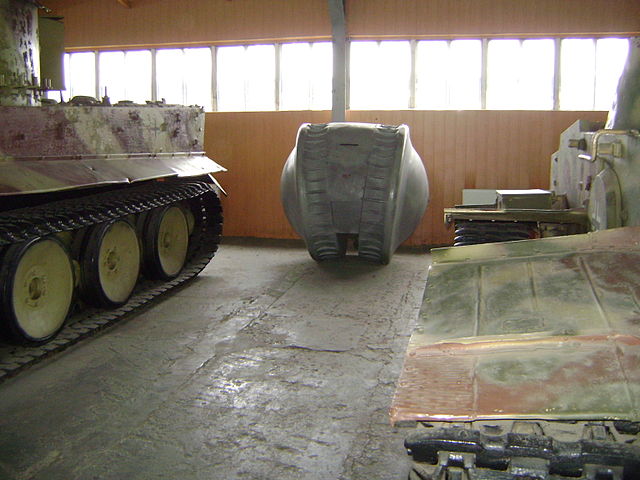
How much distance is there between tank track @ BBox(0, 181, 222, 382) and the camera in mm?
4633

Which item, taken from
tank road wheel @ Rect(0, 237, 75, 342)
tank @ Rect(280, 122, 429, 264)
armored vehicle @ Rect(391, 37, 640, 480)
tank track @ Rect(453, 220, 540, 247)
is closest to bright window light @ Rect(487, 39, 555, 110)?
tank @ Rect(280, 122, 429, 264)

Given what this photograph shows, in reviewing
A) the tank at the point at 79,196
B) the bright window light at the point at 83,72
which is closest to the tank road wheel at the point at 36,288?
the tank at the point at 79,196

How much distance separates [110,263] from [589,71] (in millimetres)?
7978

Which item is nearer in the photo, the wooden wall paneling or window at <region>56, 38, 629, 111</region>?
window at <region>56, 38, 629, 111</region>

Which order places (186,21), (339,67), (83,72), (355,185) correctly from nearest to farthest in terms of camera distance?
1. (355,185)
2. (339,67)
3. (186,21)
4. (83,72)

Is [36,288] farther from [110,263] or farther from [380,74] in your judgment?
[380,74]


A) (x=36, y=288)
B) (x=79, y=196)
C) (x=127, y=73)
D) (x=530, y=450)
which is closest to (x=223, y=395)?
(x=36, y=288)

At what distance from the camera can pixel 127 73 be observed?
39.3 ft

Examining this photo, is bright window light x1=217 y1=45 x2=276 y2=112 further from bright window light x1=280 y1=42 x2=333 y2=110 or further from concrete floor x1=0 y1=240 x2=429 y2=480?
concrete floor x1=0 y1=240 x2=429 y2=480

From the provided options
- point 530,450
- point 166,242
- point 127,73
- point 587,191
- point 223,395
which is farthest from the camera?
point 127,73

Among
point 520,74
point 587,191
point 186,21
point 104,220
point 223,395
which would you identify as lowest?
point 223,395

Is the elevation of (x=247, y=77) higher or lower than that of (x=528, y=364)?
higher

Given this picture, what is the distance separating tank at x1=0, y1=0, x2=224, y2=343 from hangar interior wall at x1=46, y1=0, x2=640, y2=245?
3292mm

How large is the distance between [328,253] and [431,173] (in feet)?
9.81
